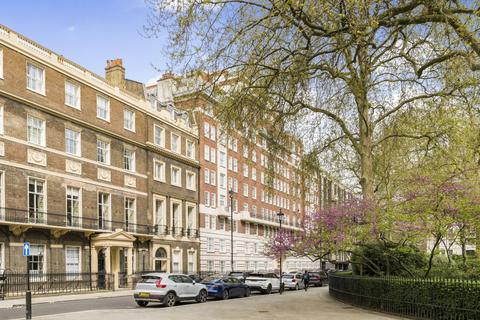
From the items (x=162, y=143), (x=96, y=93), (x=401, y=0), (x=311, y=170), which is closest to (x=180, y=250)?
(x=162, y=143)

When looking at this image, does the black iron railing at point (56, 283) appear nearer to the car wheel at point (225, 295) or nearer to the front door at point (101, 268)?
the front door at point (101, 268)

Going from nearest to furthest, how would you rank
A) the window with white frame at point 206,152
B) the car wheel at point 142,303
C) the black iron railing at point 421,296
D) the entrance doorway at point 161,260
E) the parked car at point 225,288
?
the black iron railing at point 421,296 → the car wheel at point 142,303 → the parked car at point 225,288 → the entrance doorway at point 161,260 → the window with white frame at point 206,152

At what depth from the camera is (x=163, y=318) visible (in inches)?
682

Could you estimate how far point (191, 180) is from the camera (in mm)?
52469

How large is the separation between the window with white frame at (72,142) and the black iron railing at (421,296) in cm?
2164

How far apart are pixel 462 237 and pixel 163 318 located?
33.6 ft

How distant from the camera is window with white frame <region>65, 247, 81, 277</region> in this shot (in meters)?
33.6

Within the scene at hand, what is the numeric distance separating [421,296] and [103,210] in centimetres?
2679

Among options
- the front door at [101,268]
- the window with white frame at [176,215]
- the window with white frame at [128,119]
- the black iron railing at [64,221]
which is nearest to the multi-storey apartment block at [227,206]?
the window with white frame at [128,119]

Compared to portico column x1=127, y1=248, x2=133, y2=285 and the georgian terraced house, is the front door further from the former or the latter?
portico column x1=127, y1=248, x2=133, y2=285

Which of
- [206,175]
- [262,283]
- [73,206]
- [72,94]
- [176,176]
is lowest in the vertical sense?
[262,283]

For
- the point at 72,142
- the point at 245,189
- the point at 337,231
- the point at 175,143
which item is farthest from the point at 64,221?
the point at 245,189

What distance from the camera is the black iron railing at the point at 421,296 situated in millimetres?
14438

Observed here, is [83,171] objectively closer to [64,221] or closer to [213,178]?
[64,221]
